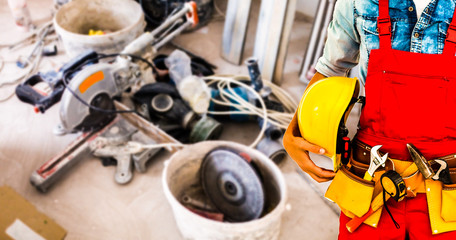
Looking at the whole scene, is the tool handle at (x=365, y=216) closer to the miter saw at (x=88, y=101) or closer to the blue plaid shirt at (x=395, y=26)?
the blue plaid shirt at (x=395, y=26)

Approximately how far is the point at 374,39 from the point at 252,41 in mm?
2356

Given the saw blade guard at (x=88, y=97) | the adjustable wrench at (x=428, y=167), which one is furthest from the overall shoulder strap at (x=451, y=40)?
the saw blade guard at (x=88, y=97)

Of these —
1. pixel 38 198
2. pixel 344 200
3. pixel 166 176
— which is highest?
pixel 344 200

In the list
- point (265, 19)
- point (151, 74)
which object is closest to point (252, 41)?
point (265, 19)

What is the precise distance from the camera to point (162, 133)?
6.98ft

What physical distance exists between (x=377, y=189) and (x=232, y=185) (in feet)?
3.15

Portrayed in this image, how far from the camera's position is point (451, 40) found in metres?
0.93

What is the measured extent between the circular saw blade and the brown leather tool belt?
759mm

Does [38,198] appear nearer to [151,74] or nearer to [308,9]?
[151,74]

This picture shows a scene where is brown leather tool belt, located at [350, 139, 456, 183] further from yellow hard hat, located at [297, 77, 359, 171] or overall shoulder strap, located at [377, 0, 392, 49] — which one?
overall shoulder strap, located at [377, 0, 392, 49]

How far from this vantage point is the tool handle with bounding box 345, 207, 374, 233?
103cm

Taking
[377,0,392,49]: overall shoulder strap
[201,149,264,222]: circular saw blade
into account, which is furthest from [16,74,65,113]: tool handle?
[377,0,392,49]: overall shoulder strap

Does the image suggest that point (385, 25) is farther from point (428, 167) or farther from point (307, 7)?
point (307, 7)

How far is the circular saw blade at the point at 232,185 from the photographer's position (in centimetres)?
180
